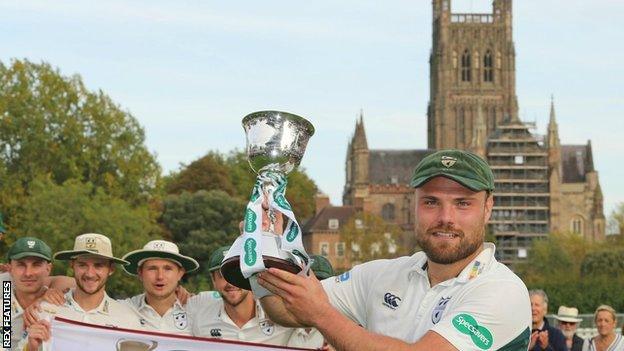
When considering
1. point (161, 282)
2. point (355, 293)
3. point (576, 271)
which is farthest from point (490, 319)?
point (576, 271)

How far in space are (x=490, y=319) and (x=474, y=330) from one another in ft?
0.33

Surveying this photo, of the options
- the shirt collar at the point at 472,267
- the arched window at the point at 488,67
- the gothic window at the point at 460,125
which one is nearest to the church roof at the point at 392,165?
the gothic window at the point at 460,125

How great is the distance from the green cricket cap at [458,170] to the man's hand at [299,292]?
0.78 metres

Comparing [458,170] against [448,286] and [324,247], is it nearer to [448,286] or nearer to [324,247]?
[448,286]

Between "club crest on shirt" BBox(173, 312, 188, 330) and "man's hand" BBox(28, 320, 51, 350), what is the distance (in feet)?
6.30

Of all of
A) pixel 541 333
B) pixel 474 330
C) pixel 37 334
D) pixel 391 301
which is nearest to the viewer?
pixel 474 330

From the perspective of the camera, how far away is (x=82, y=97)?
2285 inches

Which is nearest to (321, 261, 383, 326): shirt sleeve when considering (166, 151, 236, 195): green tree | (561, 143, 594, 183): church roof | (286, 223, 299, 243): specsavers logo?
(286, 223, 299, 243): specsavers logo

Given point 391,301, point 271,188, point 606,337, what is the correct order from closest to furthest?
point 271,188 → point 391,301 → point 606,337

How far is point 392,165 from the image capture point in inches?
5891

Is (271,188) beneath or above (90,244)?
above

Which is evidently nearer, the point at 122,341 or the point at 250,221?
the point at 250,221

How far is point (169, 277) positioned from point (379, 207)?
135 meters

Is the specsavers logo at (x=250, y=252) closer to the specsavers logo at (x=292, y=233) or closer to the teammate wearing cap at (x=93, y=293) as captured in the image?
the specsavers logo at (x=292, y=233)
